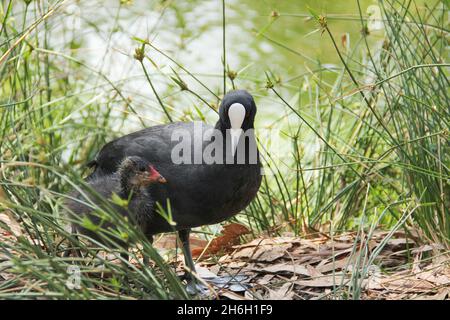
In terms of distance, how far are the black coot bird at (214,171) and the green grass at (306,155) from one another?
0.61ft

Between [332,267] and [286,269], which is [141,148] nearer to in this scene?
[286,269]

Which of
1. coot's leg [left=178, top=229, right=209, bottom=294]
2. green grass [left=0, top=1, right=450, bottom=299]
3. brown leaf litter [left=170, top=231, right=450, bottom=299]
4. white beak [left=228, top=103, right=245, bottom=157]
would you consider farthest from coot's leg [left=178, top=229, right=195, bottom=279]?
white beak [left=228, top=103, right=245, bottom=157]

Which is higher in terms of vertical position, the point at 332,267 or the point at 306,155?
the point at 306,155

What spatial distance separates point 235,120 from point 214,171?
0.71ft

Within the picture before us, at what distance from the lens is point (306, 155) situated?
4738 millimetres

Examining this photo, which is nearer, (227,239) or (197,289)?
(197,289)

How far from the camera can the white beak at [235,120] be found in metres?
3.17

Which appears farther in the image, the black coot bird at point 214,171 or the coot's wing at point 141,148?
the coot's wing at point 141,148

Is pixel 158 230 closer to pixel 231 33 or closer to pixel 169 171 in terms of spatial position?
pixel 169 171

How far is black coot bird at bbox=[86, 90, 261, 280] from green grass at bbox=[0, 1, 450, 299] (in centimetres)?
19

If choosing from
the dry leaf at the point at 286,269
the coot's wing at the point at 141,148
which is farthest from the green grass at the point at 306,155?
the dry leaf at the point at 286,269

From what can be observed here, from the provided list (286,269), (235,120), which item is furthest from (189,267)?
(235,120)

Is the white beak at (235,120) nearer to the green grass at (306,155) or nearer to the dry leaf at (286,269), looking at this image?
the green grass at (306,155)
